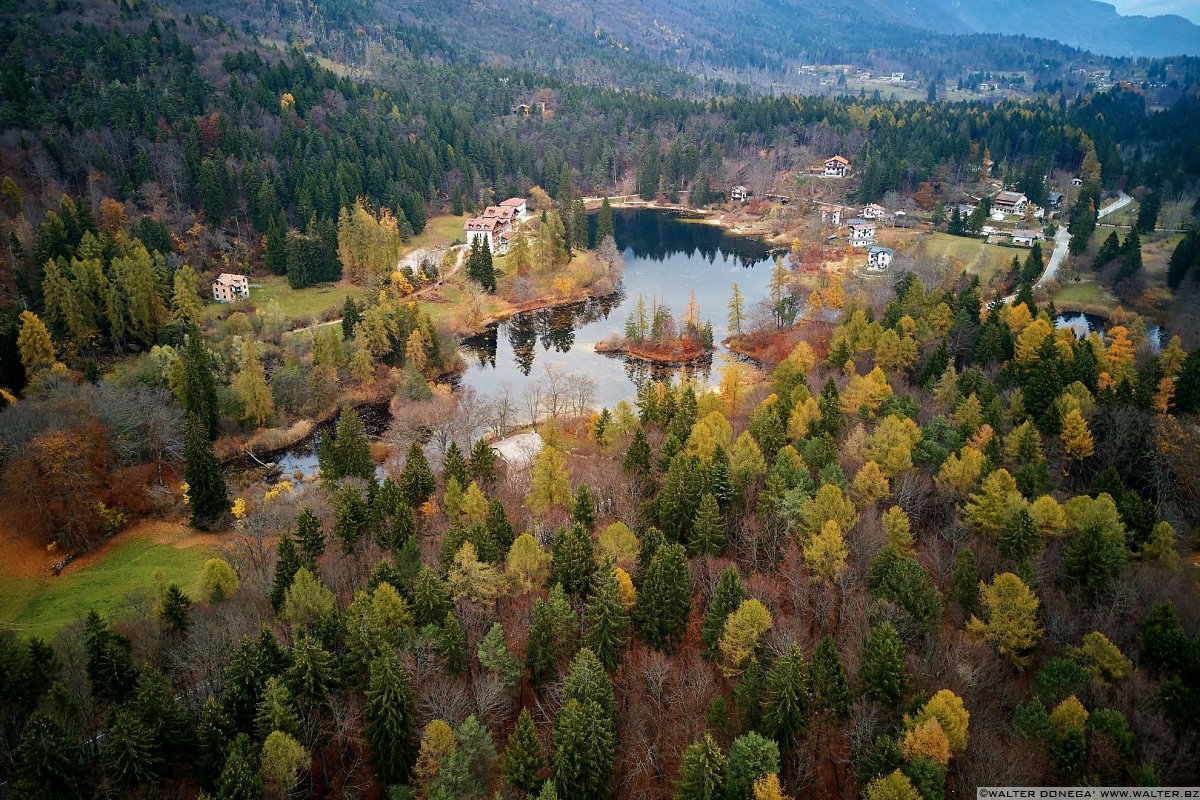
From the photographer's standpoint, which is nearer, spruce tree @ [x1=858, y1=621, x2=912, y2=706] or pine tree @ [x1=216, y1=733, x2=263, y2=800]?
pine tree @ [x1=216, y1=733, x2=263, y2=800]

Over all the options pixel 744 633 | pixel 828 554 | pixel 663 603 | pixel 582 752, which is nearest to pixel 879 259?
pixel 828 554

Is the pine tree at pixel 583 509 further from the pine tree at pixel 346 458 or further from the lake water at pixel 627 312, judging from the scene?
the lake water at pixel 627 312

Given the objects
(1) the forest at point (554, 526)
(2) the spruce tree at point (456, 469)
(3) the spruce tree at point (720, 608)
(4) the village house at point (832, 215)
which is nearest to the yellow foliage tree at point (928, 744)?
(1) the forest at point (554, 526)

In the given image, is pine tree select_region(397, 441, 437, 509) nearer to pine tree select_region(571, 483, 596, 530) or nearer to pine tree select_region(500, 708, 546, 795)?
pine tree select_region(571, 483, 596, 530)

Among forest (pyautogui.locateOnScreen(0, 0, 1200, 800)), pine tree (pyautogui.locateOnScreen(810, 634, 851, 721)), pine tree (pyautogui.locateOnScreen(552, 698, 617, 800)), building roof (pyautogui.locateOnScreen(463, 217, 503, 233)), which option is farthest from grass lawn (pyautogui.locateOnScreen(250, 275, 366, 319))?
pine tree (pyautogui.locateOnScreen(810, 634, 851, 721))

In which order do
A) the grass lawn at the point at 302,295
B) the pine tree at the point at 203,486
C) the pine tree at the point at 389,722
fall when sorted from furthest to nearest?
the grass lawn at the point at 302,295 < the pine tree at the point at 203,486 < the pine tree at the point at 389,722

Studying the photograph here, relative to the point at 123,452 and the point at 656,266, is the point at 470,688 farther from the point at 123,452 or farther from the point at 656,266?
the point at 656,266

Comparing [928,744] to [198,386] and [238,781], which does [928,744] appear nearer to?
[238,781]
